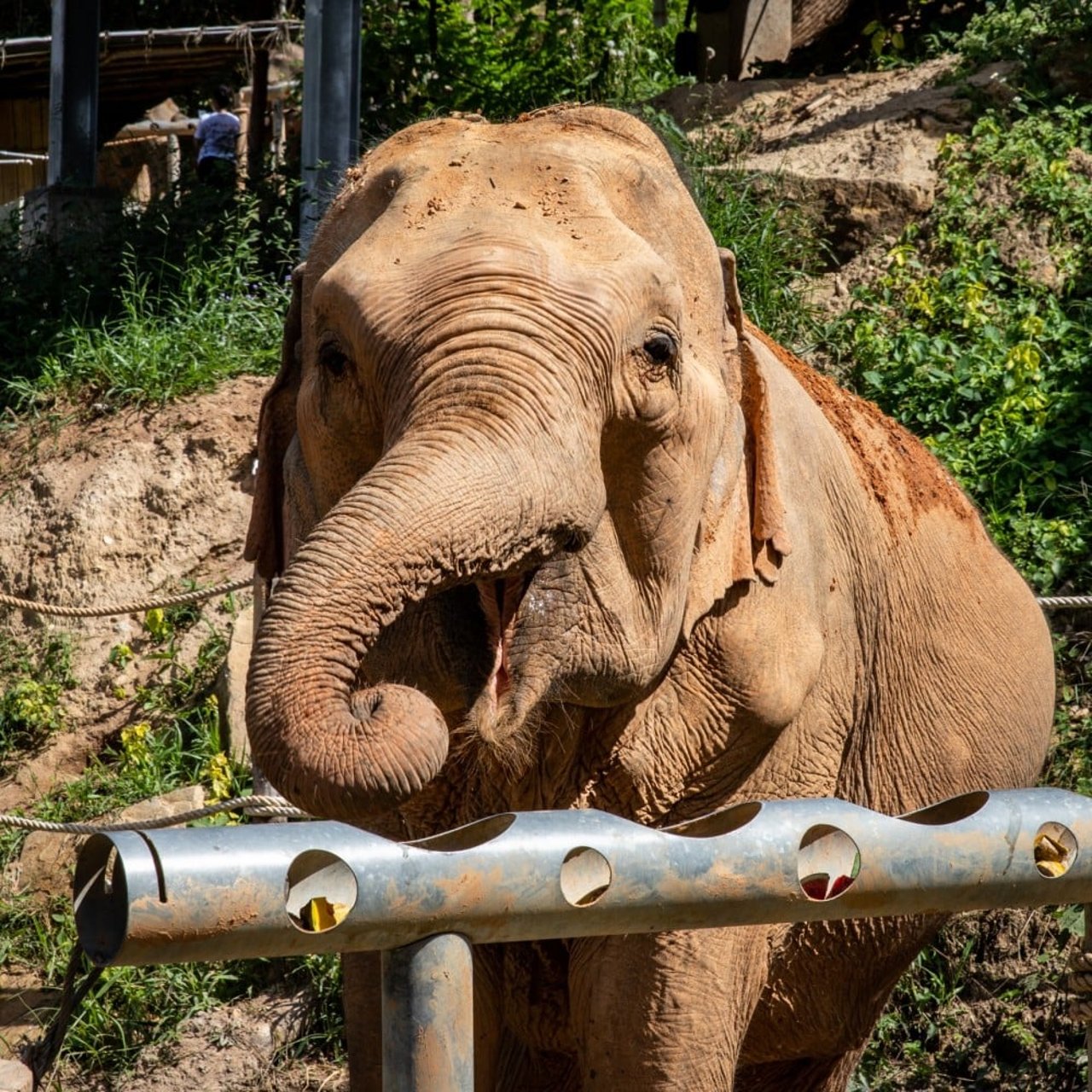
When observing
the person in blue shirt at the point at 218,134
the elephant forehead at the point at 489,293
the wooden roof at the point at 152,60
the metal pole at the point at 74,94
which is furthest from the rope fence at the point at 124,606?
the person in blue shirt at the point at 218,134

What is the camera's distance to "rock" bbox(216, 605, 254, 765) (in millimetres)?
6590

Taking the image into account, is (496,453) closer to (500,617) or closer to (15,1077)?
(500,617)

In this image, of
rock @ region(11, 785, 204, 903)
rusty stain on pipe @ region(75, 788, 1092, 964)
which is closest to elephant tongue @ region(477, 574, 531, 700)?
rusty stain on pipe @ region(75, 788, 1092, 964)

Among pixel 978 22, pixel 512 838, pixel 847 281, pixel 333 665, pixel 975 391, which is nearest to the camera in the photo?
pixel 512 838

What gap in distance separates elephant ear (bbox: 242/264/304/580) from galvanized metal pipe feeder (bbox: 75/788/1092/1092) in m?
1.80

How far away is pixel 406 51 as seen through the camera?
1074cm

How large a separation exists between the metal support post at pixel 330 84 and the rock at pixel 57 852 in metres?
3.07

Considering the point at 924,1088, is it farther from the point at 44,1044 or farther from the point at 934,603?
the point at 44,1044

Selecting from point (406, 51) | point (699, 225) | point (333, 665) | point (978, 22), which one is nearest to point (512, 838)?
point (333, 665)

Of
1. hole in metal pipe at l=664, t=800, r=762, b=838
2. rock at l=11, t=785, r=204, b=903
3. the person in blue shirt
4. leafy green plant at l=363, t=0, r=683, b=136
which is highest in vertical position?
hole in metal pipe at l=664, t=800, r=762, b=838

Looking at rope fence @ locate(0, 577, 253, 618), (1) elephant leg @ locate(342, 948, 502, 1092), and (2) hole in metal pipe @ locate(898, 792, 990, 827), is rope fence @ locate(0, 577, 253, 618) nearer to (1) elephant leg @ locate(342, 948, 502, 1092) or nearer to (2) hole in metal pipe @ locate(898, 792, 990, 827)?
(1) elephant leg @ locate(342, 948, 502, 1092)

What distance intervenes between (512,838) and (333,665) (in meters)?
0.77

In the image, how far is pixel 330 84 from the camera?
861 centimetres

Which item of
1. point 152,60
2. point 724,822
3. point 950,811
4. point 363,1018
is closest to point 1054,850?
point 950,811
